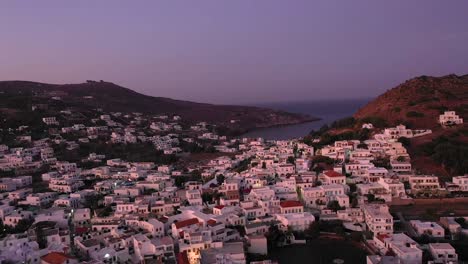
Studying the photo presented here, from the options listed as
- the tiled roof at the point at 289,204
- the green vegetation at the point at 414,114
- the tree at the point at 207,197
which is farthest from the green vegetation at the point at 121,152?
the green vegetation at the point at 414,114

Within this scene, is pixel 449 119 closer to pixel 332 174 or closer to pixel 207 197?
pixel 332 174

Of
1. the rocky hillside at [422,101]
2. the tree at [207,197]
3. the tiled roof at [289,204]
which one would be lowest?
the tree at [207,197]

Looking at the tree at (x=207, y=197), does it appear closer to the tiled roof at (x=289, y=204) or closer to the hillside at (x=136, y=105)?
the tiled roof at (x=289, y=204)

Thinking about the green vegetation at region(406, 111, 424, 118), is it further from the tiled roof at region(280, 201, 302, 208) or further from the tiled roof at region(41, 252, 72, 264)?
the tiled roof at region(41, 252, 72, 264)

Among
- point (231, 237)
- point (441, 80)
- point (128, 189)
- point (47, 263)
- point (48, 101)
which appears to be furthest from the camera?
point (48, 101)

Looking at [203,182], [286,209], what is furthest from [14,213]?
[286,209]

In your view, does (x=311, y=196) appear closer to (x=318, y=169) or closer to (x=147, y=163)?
(x=318, y=169)
